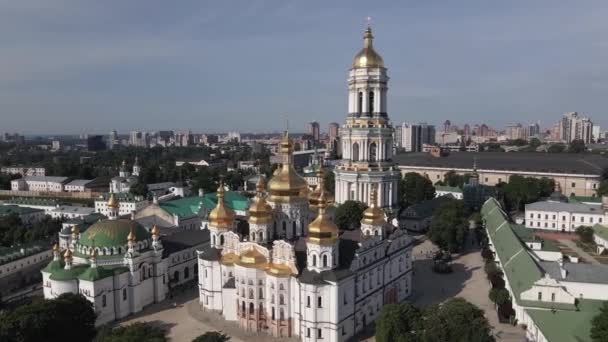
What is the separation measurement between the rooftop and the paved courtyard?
33079mm

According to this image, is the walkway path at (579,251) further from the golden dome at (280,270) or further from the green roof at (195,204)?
the green roof at (195,204)

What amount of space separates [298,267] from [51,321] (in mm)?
10463

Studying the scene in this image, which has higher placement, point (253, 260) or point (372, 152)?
point (372, 152)

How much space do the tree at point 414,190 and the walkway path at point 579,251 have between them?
15.4m

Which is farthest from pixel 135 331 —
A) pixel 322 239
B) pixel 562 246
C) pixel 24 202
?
pixel 24 202

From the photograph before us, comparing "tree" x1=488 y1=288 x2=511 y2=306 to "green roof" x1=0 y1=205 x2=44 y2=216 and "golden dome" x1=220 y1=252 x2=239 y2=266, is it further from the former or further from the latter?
"green roof" x1=0 y1=205 x2=44 y2=216

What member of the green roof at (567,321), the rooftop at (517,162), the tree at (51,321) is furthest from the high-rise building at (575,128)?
the tree at (51,321)

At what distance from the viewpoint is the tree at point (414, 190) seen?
51.2m

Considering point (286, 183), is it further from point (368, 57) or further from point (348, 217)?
point (368, 57)

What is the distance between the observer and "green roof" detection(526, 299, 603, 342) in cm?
1834

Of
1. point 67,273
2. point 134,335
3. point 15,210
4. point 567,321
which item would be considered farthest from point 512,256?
point 15,210

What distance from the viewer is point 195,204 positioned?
4325cm

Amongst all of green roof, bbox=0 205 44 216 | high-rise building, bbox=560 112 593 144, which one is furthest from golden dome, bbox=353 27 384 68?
high-rise building, bbox=560 112 593 144

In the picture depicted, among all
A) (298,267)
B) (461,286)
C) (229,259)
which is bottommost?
(461,286)
